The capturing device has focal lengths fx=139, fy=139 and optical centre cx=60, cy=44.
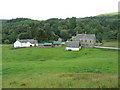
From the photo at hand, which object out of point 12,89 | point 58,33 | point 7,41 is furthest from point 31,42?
point 12,89

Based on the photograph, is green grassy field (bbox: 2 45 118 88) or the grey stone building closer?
green grassy field (bbox: 2 45 118 88)

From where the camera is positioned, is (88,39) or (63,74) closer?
(63,74)

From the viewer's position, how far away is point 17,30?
385 ft

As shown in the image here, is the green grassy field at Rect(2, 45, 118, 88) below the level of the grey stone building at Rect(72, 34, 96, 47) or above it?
below

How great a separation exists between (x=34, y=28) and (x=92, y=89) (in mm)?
82931

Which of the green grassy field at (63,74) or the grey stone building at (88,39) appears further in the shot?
the grey stone building at (88,39)

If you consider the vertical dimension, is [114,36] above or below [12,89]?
above

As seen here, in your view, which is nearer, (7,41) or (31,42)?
(31,42)

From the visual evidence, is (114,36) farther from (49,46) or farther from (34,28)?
(34,28)

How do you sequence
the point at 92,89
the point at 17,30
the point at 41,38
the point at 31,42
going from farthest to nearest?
the point at 17,30 < the point at 41,38 < the point at 31,42 < the point at 92,89

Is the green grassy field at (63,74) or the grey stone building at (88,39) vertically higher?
the grey stone building at (88,39)

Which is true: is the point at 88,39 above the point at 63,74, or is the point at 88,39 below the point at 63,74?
above

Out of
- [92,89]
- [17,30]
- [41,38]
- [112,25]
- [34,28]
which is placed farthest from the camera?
[112,25]

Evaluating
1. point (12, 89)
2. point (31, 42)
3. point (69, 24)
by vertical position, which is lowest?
point (12, 89)
